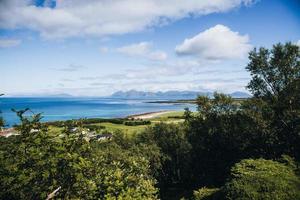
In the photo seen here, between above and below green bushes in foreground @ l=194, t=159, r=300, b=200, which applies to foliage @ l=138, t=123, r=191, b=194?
below

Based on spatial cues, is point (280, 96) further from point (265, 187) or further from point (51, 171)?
point (51, 171)

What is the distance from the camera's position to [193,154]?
157ft

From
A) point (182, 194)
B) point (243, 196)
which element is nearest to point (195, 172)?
point (182, 194)

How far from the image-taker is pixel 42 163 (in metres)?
13.2

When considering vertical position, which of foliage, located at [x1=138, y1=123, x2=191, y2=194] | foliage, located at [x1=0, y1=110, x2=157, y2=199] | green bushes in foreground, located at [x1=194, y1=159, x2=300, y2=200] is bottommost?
foliage, located at [x1=138, y1=123, x2=191, y2=194]

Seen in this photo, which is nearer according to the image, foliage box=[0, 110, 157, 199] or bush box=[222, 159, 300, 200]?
foliage box=[0, 110, 157, 199]

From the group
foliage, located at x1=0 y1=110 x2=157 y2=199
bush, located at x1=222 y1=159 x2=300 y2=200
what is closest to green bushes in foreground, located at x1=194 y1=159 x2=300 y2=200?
bush, located at x1=222 y1=159 x2=300 y2=200

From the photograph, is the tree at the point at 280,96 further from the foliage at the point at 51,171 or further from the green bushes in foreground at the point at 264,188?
the foliage at the point at 51,171

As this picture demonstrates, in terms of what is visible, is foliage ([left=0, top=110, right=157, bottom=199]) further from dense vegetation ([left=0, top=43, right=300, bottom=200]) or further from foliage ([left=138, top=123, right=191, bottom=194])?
foliage ([left=138, top=123, right=191, bottom=194])

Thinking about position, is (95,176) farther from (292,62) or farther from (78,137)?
(292,62)

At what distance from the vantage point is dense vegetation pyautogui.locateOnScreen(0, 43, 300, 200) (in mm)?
13594

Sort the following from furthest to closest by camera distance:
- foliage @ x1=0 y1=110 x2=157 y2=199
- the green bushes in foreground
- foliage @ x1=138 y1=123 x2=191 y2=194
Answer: foliage @ x1=138 y1=123 x2=191 y2=194 → the green bushes in foreground → foliage @ x1=0 y1=110 x2=157 y2=199

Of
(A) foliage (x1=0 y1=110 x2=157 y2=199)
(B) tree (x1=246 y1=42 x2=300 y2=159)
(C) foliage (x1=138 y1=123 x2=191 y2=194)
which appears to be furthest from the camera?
(C) foliage (x1=138 y1=123 x2=191 y2=194)

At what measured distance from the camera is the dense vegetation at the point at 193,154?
44.6 feet
